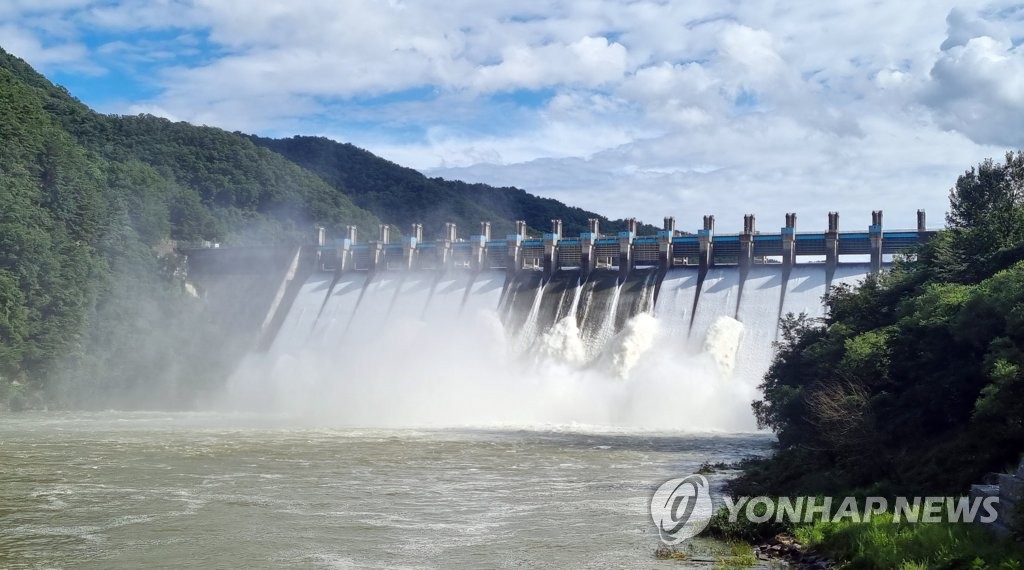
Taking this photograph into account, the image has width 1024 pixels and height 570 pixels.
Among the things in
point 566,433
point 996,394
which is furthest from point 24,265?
point 996,394

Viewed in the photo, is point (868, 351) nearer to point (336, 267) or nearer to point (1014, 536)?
point (1014, 536)

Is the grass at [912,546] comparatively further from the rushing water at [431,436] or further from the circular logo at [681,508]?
the circular logo at [681,508]

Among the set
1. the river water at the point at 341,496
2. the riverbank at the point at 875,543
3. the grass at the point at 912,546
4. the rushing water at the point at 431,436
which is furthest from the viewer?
the rushing water at the point at 431,436

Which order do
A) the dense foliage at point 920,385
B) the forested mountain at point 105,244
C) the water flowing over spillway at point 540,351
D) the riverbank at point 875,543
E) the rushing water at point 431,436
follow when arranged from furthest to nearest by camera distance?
1. the forested mountain at point 105,244
2. the water flowing over spillway at point 540,351
3. the rushing water at point 431,436
4. the dense foliage at point 920,385
5. the riverbank at point 875,543

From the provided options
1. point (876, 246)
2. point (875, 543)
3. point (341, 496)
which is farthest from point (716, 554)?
point (876, 246)

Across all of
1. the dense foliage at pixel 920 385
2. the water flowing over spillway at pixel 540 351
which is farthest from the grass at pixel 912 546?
the water flowing over spillway at pixel 540 351

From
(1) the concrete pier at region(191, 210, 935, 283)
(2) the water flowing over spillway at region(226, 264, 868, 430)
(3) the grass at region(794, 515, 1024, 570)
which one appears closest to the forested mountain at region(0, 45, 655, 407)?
(2) the water flowing over spillway at region(226, 264, 868, 430)
